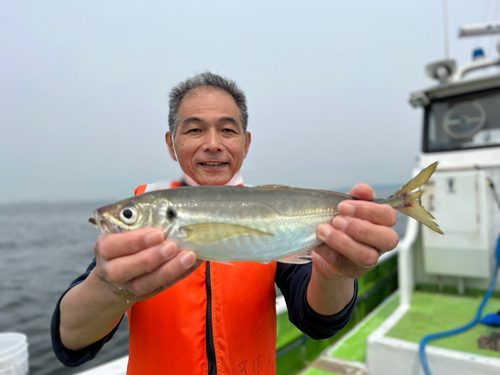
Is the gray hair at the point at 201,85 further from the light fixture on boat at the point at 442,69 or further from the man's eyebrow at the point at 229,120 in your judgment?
the light fixture on boat at the point at 442,69

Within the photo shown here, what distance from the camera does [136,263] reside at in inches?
59.6

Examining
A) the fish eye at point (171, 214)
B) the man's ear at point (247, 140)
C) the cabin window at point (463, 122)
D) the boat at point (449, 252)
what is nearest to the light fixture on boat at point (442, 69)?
the boat at point (449, 252)

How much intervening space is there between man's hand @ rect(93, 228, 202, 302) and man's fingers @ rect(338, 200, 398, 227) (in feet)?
2.85

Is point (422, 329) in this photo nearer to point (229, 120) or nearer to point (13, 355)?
point (229, 120)

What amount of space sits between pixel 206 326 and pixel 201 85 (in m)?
1.74

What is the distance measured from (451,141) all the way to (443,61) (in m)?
1.77

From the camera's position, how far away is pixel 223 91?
246 centimetres


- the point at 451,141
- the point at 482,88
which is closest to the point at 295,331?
the point at 451,141

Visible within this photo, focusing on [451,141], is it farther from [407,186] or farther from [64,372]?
[64,372]

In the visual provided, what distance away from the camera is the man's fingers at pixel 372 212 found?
5.68ft

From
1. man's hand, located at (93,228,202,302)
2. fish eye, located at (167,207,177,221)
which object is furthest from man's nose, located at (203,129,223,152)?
man's hand, located at (93,228,202,302)

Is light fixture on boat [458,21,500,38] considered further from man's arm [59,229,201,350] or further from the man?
man's arm [59,229,201,350]

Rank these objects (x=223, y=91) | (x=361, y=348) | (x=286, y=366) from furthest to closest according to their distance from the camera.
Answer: (x=361, y=348), (x=286, y=366), (x=223, y=91)

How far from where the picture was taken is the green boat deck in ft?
16.5
